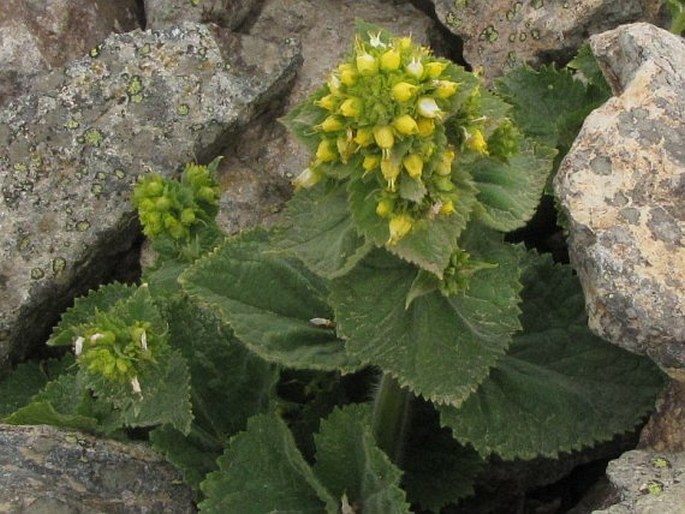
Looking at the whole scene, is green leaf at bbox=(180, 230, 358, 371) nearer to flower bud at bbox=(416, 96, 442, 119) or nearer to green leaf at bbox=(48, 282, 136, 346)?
green leaf at bbox=(48, 282, 136, 346)

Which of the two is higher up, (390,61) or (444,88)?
(390,61)

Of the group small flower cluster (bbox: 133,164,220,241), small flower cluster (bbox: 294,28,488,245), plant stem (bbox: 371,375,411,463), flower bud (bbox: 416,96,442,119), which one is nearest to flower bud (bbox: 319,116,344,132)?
small flower cluster (bbox: 294,28,488,245)

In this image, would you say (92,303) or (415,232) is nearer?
(415,232)

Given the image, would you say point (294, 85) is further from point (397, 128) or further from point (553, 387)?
point (397, 128)

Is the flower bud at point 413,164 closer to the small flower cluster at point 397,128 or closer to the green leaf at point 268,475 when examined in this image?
the small flower cluster at point 397,128

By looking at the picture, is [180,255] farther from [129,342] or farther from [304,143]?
[304,143]

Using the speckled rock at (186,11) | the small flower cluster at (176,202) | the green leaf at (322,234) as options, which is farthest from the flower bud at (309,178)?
the speckled rock at (186,11)

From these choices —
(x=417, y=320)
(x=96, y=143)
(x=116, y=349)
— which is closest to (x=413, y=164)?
(x=417, y=320)

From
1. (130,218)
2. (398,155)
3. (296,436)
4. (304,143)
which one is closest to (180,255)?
(130,218)

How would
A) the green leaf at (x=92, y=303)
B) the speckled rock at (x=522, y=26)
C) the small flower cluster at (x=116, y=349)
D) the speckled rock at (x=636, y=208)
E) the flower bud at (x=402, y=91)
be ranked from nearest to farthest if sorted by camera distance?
the flower bud at (x=402, y=91), the speckled rock at (x=636, y=208), the small flower cluster at (x=116, y=349), the green leaf at (x=92, y=303), the speckled rock at (x=522, y=26)
